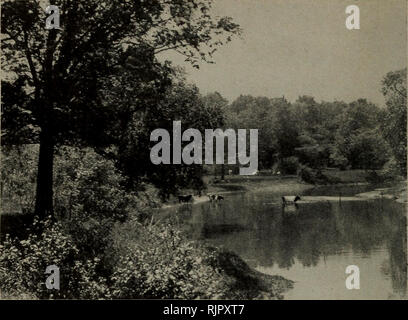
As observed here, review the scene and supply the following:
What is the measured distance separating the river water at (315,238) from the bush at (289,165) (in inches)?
80.2

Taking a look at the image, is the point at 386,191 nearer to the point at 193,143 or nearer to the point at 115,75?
the point at 193,143

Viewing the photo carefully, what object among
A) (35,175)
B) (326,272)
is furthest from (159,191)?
(326,272)

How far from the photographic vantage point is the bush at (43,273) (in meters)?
10.7

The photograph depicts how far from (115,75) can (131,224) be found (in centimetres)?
419

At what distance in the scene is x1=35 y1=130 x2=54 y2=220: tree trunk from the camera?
516 inches

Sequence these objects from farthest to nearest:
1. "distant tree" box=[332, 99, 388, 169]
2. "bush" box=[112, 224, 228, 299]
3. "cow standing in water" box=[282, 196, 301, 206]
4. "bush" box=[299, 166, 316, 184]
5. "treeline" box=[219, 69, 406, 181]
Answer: "cow standing in water" box=[282, 196, 301, 206] < "bush" box=[299, 166, 316, 184] < "distant tree" box=[332, 99, 388, 169] < "treeline" box=[219, 69, 406, 181] < "bush" box=[112, 224, 228, 299]

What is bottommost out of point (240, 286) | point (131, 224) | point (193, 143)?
point (240, 286)

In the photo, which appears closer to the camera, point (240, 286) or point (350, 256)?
point (240, 286)

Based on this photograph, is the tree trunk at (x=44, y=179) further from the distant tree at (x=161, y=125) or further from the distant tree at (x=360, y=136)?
the distant tree at (x=360, y=136)

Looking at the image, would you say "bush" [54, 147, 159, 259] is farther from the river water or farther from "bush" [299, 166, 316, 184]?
"bush" [299, 166, 316, 184]

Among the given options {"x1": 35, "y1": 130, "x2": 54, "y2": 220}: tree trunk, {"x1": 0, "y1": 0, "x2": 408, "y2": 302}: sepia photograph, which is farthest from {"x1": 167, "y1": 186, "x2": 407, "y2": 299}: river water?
{"x1": 35, "y1": 130, "x2": 54, "y2": 220}: tree trunk

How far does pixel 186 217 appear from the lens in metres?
22.5

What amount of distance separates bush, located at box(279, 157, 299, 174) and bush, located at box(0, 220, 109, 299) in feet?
38.0

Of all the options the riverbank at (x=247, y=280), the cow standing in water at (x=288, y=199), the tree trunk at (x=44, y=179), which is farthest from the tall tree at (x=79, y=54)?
the cow standing in water at (x=288, y=199)
